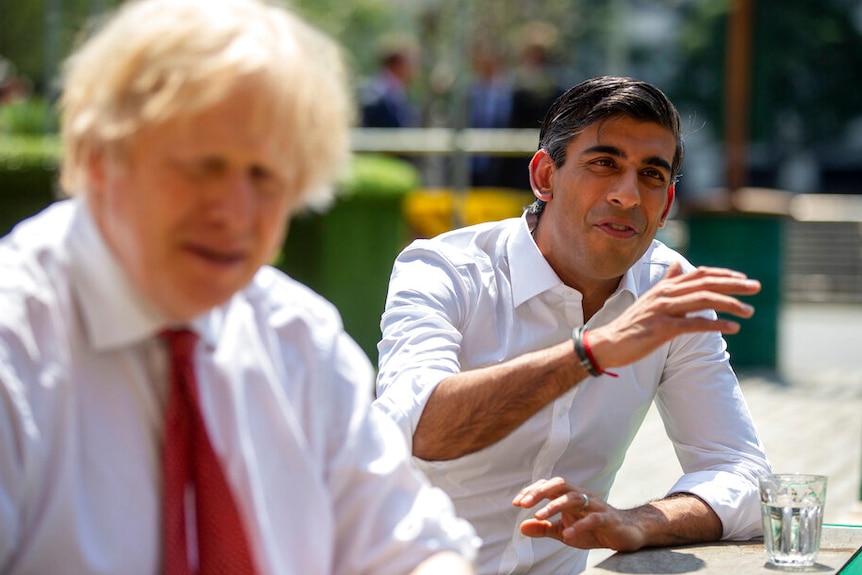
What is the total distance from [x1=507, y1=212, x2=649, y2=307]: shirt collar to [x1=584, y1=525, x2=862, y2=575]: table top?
2.29ft

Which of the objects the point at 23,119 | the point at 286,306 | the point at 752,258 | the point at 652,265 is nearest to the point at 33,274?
the point at 286,306

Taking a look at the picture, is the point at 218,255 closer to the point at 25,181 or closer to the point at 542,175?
the point at 542,175

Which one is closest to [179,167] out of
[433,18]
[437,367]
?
[437,367]

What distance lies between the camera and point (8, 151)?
9.54 meters

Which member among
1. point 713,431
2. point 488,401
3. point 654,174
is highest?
point 654,174

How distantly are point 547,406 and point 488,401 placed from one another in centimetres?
22

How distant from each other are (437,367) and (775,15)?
37.8 m

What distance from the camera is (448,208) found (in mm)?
12688

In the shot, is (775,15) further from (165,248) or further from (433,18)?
(165,248)

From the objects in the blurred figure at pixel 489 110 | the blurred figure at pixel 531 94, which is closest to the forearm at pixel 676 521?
the blurred figure at pixel 531 94

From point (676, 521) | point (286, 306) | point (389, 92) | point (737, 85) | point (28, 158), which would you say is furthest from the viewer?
point (389, 92)

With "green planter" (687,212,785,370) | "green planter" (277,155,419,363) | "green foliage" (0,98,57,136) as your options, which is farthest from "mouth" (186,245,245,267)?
"green foliage" (0,98,57,136)

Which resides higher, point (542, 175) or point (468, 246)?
point (542, 175)

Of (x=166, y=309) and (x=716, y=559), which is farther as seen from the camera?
(x=716, y=559)
